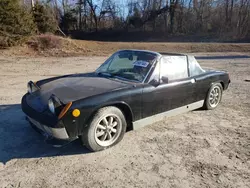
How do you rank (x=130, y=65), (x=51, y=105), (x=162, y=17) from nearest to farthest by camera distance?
(x=51, y=105), (x=130, y=65), (x=162, y=17)

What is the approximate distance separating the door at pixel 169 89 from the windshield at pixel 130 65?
21cm

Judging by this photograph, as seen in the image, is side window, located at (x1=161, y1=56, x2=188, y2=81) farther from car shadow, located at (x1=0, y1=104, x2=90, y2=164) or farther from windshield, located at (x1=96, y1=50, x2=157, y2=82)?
car shadow, located at (x1=0, y1=104, x2=90, y2=164)

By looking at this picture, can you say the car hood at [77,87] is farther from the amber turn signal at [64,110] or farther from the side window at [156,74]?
the side window at [156,74]

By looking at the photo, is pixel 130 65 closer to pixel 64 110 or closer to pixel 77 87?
pixel 77 87

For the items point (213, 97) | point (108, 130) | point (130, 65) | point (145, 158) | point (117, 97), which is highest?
point (130, 65)

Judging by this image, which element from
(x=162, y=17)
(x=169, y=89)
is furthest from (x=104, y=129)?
(x=162, y=17)

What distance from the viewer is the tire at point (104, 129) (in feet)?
9.93

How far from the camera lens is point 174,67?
407cm

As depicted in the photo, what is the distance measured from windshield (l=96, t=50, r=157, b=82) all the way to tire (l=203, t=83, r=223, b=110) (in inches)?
67.4

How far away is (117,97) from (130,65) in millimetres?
1031

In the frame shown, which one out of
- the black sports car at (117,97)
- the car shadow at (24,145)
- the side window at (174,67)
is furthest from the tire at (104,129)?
the side window at (174,67)

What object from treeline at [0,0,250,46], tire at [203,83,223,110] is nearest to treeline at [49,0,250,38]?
treeline at [0,0,250,46]

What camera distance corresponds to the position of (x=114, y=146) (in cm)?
334

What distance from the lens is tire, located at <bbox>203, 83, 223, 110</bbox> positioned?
4738 mm
